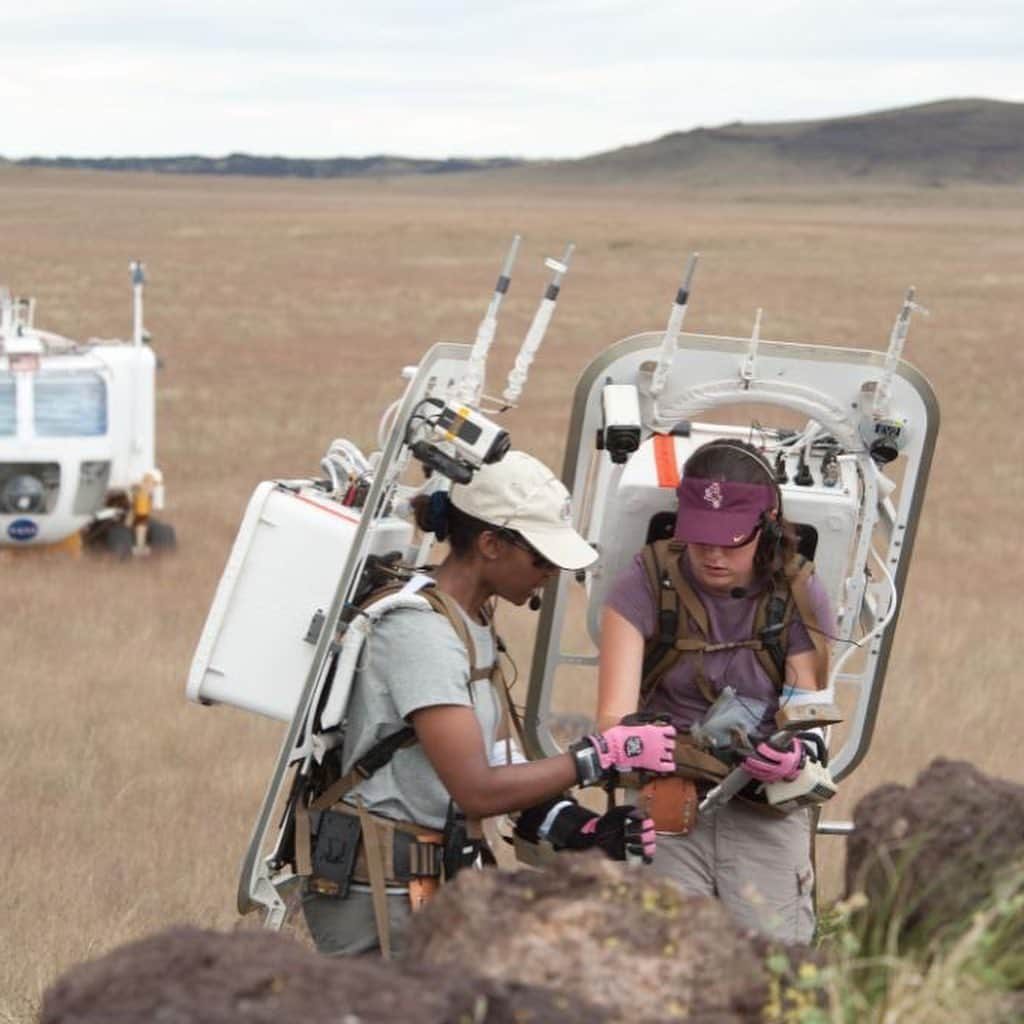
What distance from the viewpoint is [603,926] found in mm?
3109

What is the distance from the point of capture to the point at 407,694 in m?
4.47

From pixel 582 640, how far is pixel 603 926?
995 cm

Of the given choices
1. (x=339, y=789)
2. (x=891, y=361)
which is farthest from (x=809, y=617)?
(x=339, y=789)

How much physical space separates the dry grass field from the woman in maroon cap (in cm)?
177

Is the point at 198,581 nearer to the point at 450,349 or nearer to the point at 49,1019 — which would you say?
the point at 450,349

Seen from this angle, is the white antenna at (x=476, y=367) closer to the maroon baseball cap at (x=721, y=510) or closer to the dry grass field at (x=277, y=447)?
the maroon baseball cap at (x=721, y=510)

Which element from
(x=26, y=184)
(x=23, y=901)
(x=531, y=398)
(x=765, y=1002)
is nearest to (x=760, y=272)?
(x=531, y=398)

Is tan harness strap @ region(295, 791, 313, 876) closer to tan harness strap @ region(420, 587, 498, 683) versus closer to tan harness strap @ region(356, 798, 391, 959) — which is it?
tan harness strap @ region(356, 798, 391, 959)

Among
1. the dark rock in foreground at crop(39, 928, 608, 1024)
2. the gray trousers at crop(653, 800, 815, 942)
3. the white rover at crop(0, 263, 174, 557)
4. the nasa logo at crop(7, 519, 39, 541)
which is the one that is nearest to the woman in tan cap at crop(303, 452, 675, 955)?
the gray trousers at crop(653, 800, 815, 942)

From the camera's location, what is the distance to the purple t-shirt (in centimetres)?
524

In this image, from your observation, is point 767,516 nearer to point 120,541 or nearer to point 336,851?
point 336,851

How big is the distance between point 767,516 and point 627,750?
0.91 meters

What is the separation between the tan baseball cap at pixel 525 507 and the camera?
4.59 meters

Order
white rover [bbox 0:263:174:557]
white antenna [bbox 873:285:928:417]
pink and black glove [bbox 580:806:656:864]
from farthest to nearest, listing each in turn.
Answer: white rover [bbox 0:263:174:557], white antenna [bbox 873:285:928:417], pink and black glove [bbox 580:806:656:864]
